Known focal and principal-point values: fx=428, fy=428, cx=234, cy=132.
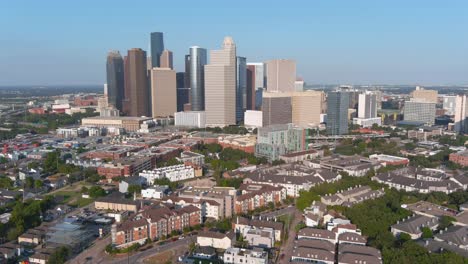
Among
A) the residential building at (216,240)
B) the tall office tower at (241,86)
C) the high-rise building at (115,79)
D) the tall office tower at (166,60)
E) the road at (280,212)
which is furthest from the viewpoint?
the tall office tower at (166,60)

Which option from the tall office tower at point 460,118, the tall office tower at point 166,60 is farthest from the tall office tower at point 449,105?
the tall office tower at point 166,60

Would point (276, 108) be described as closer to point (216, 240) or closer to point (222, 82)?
point (222, 82)

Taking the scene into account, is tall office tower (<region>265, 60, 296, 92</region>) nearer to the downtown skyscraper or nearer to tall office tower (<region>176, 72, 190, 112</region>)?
the downtown skyscraper

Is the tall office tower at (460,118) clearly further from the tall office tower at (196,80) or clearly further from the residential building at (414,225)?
the residential building at (414,225)

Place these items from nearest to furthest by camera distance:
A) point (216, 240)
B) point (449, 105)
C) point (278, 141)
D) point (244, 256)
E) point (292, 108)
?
point (244, 256)
point (216, 240)
point (278, 141)
point (292, 108)
point (449, 105)

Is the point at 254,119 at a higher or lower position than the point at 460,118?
lower

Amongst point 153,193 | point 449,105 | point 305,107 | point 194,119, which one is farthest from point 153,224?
point 449,105

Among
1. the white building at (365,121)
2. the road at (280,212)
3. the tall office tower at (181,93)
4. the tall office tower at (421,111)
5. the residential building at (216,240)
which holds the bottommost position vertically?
the road at (280,212)

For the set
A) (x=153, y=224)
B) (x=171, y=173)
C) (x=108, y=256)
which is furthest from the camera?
(x=171, y=173)
